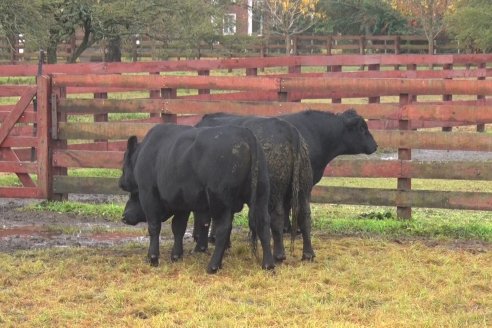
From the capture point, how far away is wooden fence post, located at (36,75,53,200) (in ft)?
37.2

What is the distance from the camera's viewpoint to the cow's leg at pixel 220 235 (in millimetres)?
7348

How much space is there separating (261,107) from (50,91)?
9.47 feet

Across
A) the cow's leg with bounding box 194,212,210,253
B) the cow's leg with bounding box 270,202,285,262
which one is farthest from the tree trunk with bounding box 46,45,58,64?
the cow's leg with bounding box 270,202,285,262

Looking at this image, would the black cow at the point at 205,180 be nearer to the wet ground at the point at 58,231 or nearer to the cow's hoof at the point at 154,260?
the cow's hoof at the point at 154,260

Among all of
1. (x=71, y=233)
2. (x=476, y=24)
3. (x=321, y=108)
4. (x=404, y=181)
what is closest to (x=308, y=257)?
(x=404, y=181)

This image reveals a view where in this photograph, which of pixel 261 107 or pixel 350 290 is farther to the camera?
pixel 261 107

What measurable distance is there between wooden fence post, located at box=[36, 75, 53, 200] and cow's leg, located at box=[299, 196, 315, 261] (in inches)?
173

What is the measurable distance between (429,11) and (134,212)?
127 ft

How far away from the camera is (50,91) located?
1157 centimetres

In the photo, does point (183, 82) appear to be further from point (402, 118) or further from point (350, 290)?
point (350, 290)

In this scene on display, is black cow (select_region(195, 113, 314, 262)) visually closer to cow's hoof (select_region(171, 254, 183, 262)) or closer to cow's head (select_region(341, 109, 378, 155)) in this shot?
cow's hoof (select_region(171, 254, 183, 262))

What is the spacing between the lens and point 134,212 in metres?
8.47

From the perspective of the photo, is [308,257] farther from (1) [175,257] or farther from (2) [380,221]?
(2) [380,221]

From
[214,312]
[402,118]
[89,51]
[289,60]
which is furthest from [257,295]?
[89,51]
